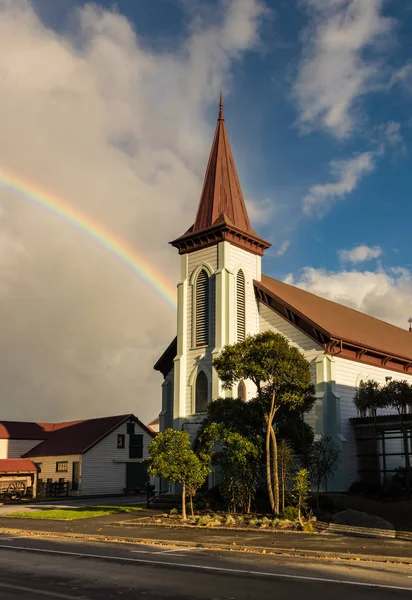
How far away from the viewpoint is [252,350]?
2984cm

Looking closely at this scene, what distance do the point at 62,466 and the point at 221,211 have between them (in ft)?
88.5

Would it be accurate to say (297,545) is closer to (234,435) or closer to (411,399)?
(234,435)

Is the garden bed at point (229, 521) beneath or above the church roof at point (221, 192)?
beneath

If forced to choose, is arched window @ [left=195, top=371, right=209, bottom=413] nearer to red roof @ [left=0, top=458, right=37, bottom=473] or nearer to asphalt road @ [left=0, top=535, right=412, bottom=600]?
red roof @ [left=0, top=458, right=37, bottom=473]

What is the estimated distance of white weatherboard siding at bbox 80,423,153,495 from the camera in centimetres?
5244

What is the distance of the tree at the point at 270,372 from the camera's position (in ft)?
96.4

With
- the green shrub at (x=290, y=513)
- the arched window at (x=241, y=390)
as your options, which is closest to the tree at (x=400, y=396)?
the green shrub at (x=290, y=513)

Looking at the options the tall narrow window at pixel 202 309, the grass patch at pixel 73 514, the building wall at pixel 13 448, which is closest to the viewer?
the grass patch at pixel 73 514

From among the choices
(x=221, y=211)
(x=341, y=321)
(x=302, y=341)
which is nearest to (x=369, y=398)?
(x=302, y=341)

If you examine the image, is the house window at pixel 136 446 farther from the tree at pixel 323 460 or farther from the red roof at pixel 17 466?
the tree at pixel 323 460

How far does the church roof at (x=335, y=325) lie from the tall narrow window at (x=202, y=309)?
337 centimetres

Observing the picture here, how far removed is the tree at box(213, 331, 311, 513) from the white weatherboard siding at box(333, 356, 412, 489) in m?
6.12

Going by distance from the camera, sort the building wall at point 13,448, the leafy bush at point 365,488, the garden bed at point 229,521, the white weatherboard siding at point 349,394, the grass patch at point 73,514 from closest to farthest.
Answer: the garden bed at point 229,521, the grass patch at point 73,514, the leafy bush at point 365,488, the white weatherboard siding at point 349,394, the building wall at point 13,448

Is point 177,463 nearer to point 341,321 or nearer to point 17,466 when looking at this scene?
point 341,321
